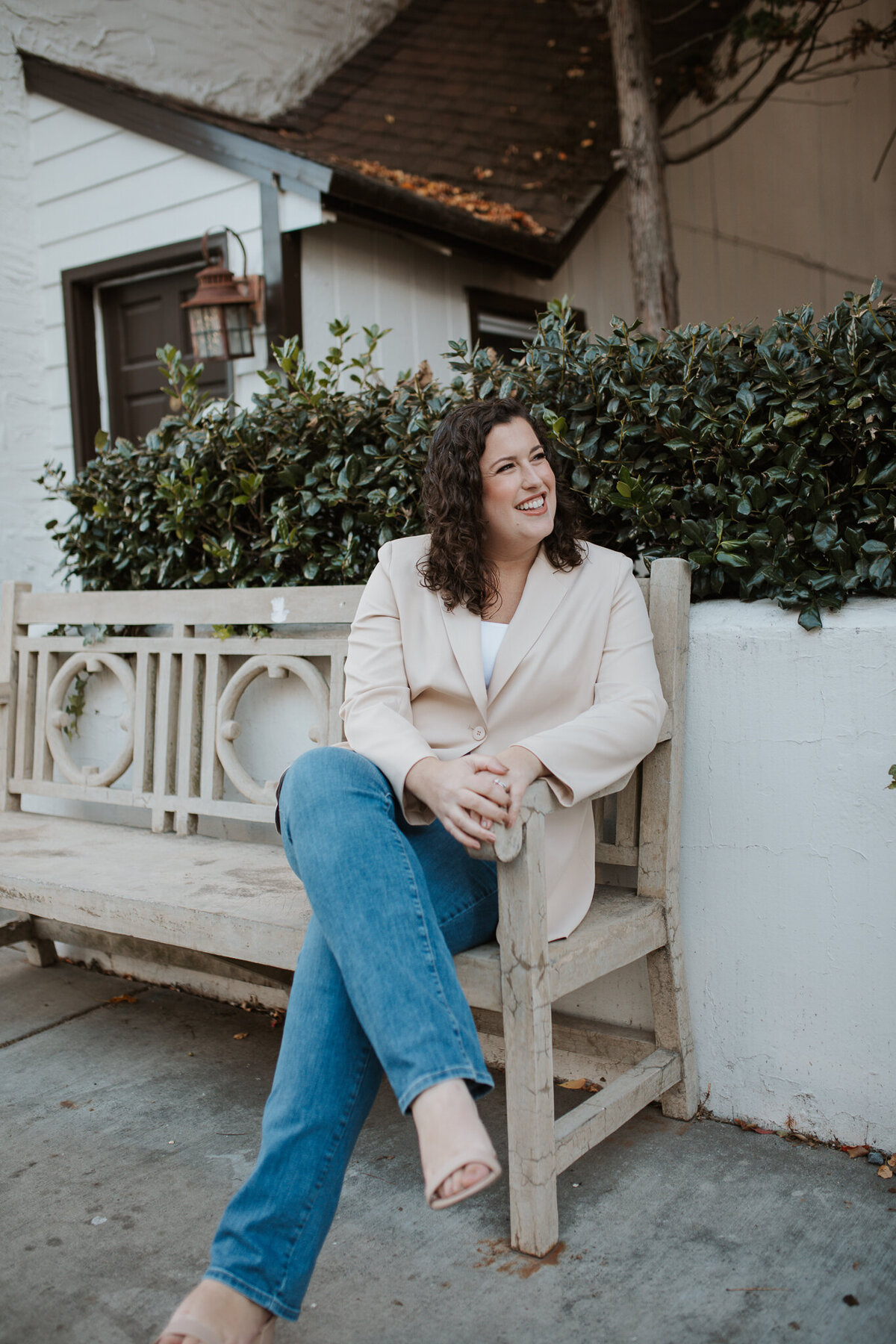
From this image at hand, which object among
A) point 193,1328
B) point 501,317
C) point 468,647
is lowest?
point 193,1328

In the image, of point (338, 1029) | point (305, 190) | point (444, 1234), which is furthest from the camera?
point (305, 190)

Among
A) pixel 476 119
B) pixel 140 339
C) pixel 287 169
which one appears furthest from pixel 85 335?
pixel 476 119

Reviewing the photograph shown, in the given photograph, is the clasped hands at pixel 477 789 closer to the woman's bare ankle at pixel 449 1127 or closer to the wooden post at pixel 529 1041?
the wooden post at pixel 529 1041

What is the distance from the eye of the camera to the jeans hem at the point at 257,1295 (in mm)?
1621

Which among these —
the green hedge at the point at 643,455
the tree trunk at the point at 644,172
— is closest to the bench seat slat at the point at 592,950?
the green hedge at the point at 643,455

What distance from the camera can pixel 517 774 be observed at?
191 cm

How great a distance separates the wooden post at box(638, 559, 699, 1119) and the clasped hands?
44 cm

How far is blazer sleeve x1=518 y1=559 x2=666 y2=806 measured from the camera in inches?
77.5

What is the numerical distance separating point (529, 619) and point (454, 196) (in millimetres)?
4288

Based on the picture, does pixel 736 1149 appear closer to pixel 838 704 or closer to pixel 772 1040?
pixel 772 1040

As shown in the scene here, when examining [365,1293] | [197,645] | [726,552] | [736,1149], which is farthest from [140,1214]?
[726,552]

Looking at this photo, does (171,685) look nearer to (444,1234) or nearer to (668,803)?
(668,803)

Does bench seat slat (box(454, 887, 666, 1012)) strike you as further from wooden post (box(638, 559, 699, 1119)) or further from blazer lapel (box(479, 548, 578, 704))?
blazer lapel (box(479, 548, 578, 704))

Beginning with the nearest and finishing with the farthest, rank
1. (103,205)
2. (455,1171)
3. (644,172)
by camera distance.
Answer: (455,1171) < (644,172) < (103,205)
